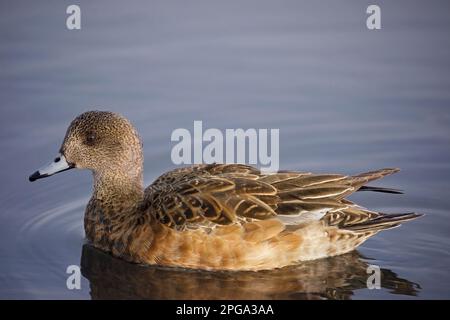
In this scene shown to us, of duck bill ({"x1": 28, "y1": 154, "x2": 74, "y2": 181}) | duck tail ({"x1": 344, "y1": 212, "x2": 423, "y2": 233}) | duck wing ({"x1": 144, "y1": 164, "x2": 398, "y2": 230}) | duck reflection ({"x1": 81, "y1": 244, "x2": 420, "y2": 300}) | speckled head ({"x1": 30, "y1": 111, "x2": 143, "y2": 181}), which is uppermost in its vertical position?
speckled head ({"x1": 30, "y1": 111, "x2": 143, "y2": 181})

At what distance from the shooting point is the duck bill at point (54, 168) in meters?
9.55

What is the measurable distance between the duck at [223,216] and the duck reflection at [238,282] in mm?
98

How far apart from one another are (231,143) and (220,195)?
2181 millimetres

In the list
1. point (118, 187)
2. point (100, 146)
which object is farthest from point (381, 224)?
point (100, 146)

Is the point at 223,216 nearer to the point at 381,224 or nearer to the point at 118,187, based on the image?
the point at 118,187

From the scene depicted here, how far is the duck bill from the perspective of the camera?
376 inches

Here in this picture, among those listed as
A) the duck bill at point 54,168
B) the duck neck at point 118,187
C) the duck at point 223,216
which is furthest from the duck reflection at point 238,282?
the duck bill at point 54,168

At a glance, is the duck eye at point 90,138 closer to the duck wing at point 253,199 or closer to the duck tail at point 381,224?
the duck wing at point 253,199

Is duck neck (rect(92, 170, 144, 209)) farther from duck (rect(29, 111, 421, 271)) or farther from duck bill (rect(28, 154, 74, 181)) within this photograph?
duck bill (rect(28, 154, 74, 181))

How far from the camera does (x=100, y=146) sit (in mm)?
9656

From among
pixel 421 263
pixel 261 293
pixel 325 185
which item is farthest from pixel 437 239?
pixel 261 293

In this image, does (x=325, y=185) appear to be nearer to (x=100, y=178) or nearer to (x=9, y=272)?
(x=100, y=178)

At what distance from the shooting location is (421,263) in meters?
9.10

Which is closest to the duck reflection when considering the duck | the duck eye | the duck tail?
the duck
